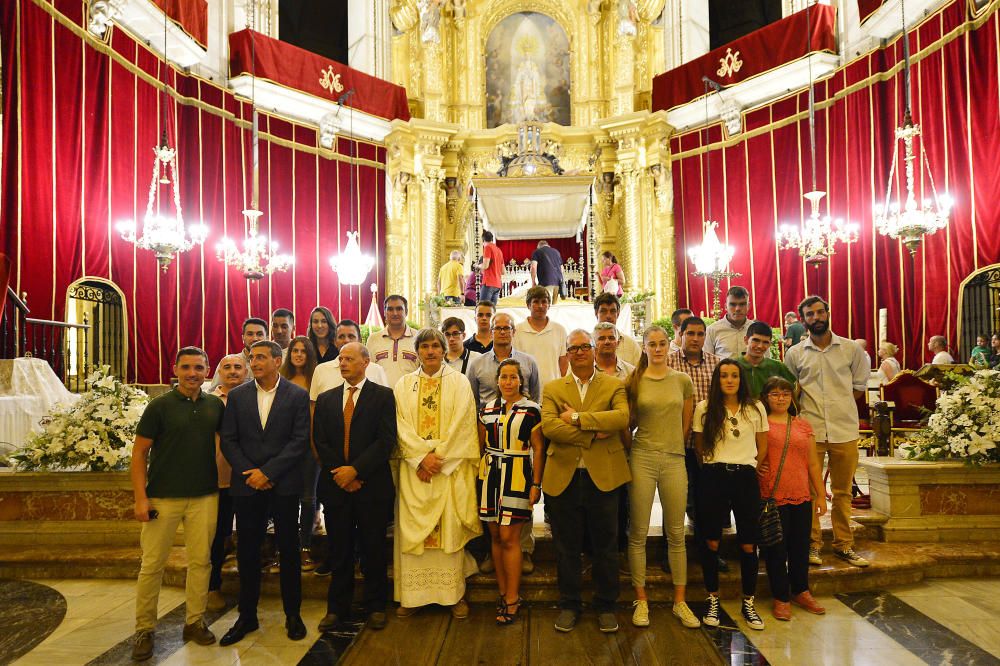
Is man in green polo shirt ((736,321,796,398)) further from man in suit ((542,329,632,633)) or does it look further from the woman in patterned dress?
the woman in patterned dress

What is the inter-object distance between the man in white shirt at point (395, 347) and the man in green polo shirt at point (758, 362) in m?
2.23

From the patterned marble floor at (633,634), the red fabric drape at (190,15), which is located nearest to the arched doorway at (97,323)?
the red fabric drape at (190,15)

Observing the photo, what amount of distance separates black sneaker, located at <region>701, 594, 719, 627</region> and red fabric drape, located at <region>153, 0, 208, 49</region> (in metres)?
11.1

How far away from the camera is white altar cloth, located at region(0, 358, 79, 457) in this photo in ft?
18.8

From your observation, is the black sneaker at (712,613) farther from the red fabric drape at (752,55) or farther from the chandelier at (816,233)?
the red fabric drape at (752,55)

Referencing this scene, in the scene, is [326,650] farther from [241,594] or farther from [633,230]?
[633,230]

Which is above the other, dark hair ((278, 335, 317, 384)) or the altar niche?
the altar niche

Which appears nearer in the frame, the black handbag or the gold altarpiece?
the black handbag

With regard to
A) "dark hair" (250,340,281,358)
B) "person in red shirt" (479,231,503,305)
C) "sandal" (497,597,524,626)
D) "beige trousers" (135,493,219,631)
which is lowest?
"sandal" (497,597,524,626)

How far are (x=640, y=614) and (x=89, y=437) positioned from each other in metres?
4.14

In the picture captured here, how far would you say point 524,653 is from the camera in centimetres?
318

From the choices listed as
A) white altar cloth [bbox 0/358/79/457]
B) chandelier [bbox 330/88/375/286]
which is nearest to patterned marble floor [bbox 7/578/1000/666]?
white altar cloth [bbox 0/358/79/457]

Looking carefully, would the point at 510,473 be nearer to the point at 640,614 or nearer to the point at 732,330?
the point at 640,614

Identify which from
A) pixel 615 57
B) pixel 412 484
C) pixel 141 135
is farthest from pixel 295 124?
pixel 412 484
